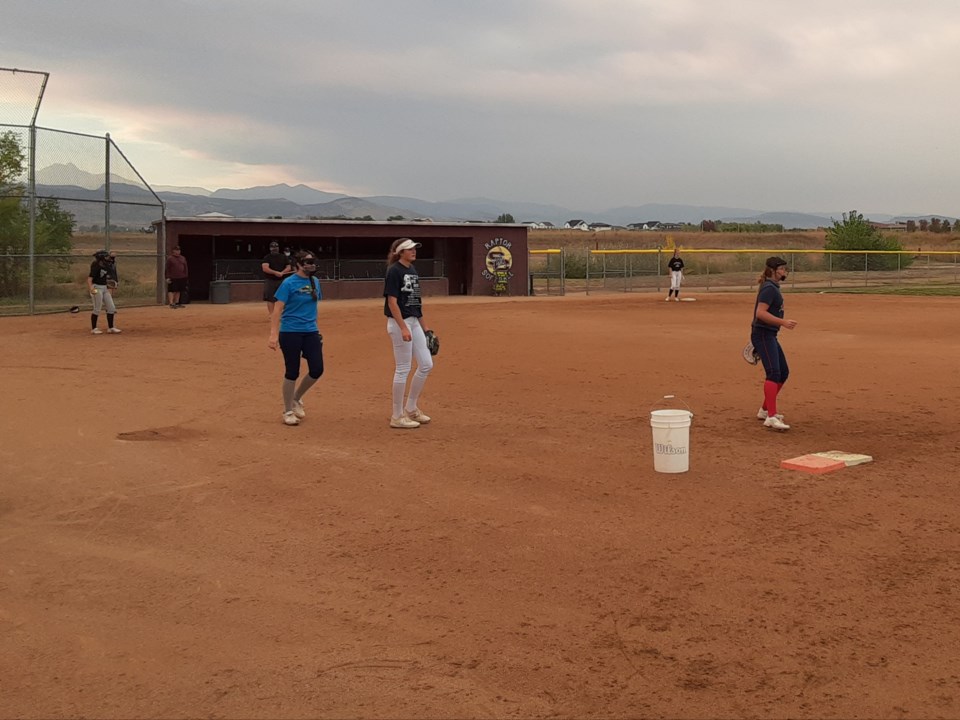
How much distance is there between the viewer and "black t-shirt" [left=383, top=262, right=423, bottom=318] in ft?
31.6

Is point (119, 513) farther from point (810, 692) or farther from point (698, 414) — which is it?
point (698, 414)

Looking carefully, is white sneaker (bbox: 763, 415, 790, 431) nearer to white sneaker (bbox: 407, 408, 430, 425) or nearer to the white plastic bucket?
the white plastic bucket

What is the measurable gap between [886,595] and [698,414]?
5.72 meters

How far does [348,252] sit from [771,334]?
2816cm

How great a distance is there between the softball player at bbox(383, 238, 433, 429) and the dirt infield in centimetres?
47

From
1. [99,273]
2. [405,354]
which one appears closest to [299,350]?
[405,354]

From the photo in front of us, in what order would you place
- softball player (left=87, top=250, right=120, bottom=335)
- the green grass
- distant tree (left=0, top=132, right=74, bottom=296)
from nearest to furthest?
softball player (left=87, top=250, right=120, bottom=335) < distant tree (left=0, top=132, right=74, bottom=296) < the green grass

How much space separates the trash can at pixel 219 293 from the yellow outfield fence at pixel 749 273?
14.8 meters

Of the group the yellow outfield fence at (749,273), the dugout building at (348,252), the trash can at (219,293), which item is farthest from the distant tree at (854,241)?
the trash can at (219,293)

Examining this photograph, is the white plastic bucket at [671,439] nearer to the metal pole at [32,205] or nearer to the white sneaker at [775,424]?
the white sneaker at [775,424]

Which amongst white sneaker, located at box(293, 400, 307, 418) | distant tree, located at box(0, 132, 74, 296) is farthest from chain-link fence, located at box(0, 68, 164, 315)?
white sneaker, located at box(293, 400, 307, 418)

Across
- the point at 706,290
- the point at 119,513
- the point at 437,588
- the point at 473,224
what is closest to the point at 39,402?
the point at 119,513

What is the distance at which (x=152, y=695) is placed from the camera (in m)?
4.19

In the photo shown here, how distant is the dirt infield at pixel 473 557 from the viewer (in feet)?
14.0
